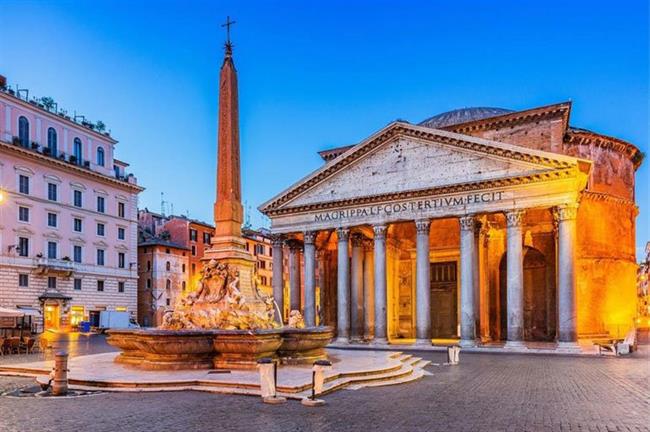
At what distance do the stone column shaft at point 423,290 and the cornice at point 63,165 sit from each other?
24552 millimetres

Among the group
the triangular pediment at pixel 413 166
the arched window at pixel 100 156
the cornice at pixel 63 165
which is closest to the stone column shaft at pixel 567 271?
the triangular pediment at pixel 413 166

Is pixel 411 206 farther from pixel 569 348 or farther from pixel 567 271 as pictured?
pixel 569 348

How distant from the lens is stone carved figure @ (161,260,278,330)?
1352cm

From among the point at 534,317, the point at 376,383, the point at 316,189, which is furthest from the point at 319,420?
the point at 534,317

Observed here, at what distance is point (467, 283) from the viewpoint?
25.4 meters

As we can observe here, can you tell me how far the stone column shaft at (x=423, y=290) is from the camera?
26.2 meters

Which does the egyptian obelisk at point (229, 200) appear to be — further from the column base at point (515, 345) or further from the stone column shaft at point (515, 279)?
the stone column shaft at point (515, 279)

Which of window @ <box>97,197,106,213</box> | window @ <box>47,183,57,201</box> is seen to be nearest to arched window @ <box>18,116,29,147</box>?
window @ <box>47,183,57,201</box>

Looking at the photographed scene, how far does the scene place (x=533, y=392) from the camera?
462 inches

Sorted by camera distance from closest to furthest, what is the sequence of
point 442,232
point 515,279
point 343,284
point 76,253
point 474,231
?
point 515,279, point 474,231, point 343,284, point 442,232, point 76,253

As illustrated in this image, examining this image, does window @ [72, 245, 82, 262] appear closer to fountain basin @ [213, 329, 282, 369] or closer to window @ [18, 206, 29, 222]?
window @ [18, 206, 29, 222]

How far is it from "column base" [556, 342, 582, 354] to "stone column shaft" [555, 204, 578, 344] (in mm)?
254

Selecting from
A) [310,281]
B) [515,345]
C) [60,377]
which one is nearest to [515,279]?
[515,345]

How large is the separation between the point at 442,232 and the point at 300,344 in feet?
70.3
